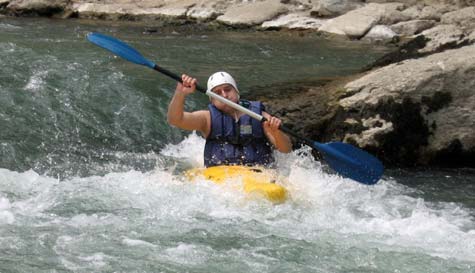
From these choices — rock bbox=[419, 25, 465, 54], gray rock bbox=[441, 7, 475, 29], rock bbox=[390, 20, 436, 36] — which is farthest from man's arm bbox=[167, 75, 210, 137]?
gray rock bbox=[441, 7, 475, 29]

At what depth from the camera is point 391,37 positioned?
1398cm

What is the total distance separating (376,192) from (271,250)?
1802mm

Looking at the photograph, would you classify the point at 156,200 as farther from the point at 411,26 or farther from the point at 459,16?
the point at 459,16

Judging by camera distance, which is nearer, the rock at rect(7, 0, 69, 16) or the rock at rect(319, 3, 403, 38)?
the rock at rect(319, 3, 403, 38)

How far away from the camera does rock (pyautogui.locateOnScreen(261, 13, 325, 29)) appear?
15016 millimetres

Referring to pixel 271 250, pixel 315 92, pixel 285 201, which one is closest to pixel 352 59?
pixel 315 92

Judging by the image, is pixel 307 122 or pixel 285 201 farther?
pixel 307 122

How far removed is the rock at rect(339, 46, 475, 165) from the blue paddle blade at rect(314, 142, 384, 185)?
2.74 ft

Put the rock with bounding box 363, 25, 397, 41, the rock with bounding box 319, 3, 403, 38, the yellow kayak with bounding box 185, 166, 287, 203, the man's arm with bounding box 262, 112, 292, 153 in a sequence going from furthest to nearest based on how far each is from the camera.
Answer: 1. the rock with bounding box 319, 3, 403, 38
2. the rock with bounding box 363, 25, 397, 41
3. the man's arm with bounding box 262, 112, 292, 153
4. the yellow kayak with bounding box 185, 166, 287, 203

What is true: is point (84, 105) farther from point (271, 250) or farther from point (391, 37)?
point (391, 37)

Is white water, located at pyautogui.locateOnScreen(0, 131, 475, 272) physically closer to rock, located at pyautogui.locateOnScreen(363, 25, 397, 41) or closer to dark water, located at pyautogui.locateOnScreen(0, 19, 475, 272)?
dark water, located at pyautogui.locateOnScreen(0, 19, 475, 272)

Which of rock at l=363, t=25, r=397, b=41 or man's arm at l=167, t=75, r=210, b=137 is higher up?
rock at l=363, t=25, r=397, b=41

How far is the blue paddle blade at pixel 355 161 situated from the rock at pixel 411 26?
8500mm

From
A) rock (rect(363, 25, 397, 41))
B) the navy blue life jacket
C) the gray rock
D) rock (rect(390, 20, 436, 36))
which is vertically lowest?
the navy blue life jacket
